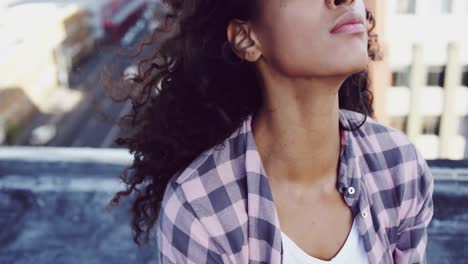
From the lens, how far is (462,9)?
50.0 feet

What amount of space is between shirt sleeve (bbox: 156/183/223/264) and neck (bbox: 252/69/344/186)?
0.23 m

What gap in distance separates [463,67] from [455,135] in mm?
1960

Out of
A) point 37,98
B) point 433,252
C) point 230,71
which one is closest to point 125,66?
point 230,71

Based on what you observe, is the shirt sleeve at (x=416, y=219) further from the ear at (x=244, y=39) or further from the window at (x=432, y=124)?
the window at (x=432, y=124)

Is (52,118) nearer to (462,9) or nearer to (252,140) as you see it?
(462,9)

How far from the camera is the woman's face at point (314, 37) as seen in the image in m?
1.14

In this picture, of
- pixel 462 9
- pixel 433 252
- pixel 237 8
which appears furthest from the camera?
pixel 462 9

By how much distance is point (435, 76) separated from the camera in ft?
54.3

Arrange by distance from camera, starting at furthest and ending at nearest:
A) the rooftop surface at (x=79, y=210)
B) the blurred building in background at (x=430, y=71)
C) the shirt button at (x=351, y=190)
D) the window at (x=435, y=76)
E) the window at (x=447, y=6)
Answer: the window at (x=435, y=76) < the blurred building in background at (x=430, y=71) < the window at (x=447, y=6) < the rooftop surface at (x=79, y=210) < the shirt button at (x=351, y=190)

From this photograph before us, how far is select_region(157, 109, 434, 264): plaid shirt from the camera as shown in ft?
4.22

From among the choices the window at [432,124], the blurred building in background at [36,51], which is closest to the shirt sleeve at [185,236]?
the window at [432,124]

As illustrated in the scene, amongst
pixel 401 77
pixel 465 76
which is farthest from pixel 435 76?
pixel 401 77

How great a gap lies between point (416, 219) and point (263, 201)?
431 mm

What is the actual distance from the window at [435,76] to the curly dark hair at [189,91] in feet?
52.0
